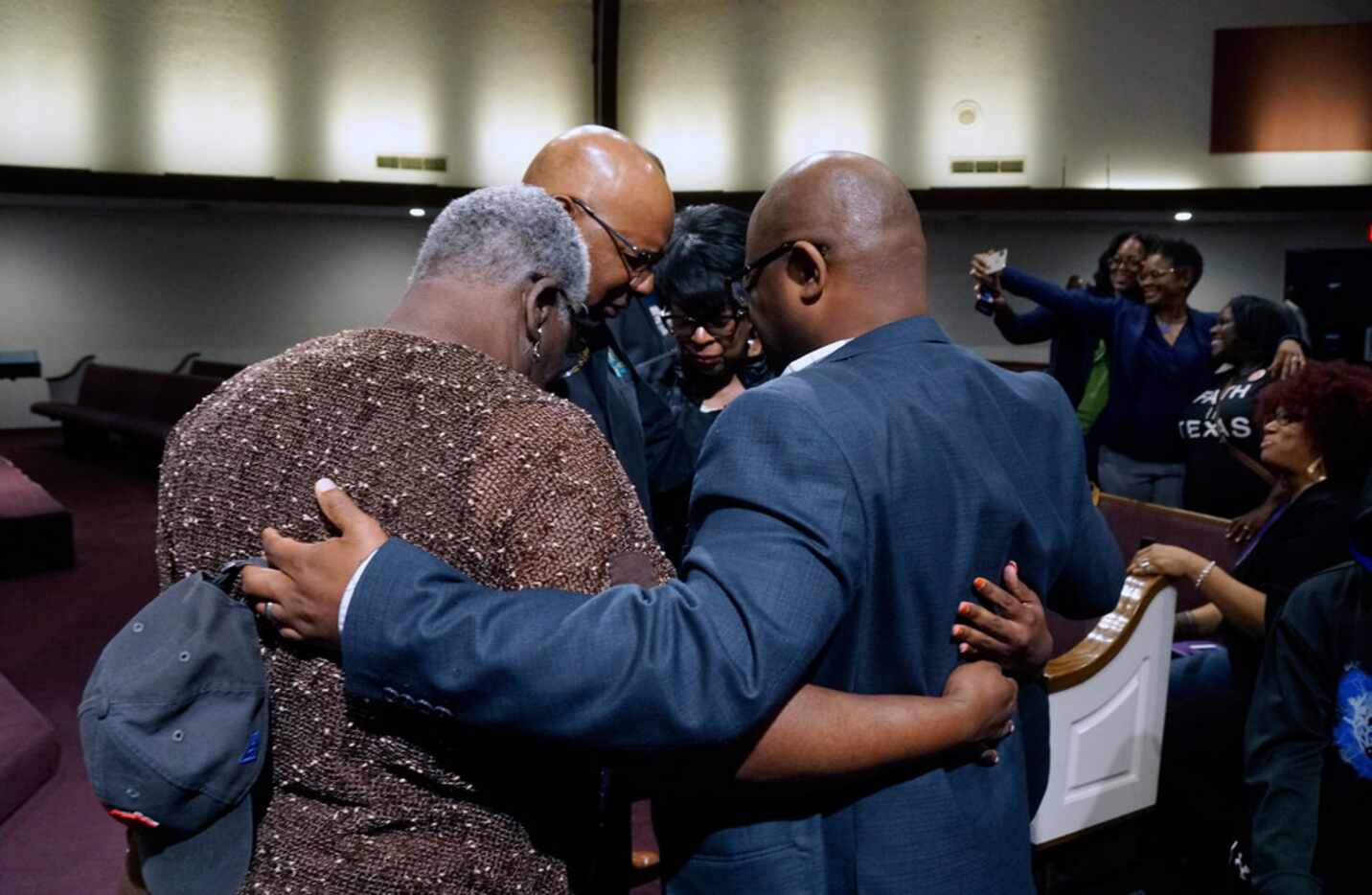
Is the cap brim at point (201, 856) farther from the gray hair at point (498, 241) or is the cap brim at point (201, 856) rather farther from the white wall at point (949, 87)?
the white wall at point (949, 87)

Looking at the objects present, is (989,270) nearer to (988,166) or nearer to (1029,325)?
(1029,325)

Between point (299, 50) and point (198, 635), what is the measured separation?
13.4 metres

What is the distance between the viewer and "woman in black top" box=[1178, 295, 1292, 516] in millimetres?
3980

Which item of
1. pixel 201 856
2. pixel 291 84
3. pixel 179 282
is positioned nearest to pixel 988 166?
pixel 291 84

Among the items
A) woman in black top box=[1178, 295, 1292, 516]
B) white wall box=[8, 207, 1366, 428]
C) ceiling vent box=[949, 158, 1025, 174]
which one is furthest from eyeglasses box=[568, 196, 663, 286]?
ceiling vent box=[949, 158, 1025, 174]

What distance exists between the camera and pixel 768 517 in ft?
3.44

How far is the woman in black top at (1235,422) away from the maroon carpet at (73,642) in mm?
2412

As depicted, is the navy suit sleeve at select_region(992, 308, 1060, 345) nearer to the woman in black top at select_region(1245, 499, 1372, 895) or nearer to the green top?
the green top

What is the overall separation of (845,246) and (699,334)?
4.62 feet

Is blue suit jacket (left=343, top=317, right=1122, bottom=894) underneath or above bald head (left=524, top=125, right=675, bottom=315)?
underneath

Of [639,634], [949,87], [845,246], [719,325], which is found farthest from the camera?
[949,87]

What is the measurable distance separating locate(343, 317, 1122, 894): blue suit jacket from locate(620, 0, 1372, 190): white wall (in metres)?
12.4

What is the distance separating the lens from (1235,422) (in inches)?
156

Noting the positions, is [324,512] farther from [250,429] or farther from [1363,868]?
[1363,868]
